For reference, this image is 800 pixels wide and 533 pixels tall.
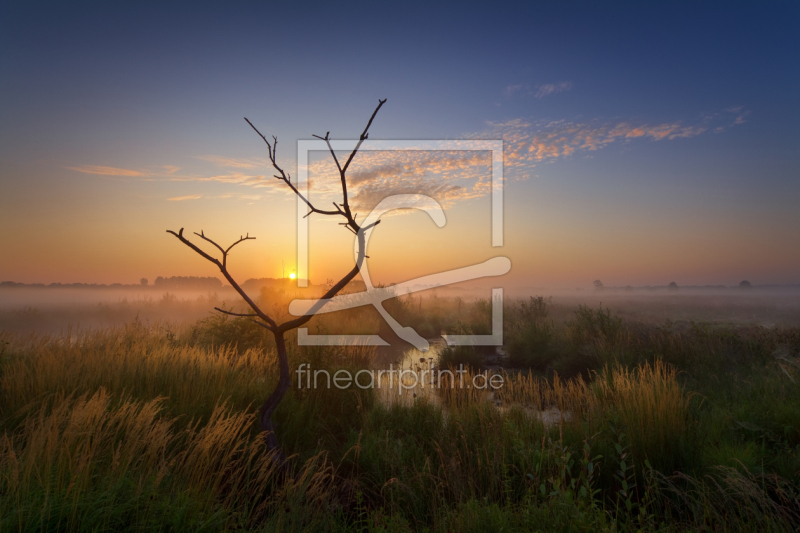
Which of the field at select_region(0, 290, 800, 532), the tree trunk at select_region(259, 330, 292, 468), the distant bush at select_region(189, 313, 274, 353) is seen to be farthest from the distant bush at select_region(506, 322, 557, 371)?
the tree trunk at select_region(259, 330, 292, 468)

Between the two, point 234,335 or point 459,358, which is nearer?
point 234,335

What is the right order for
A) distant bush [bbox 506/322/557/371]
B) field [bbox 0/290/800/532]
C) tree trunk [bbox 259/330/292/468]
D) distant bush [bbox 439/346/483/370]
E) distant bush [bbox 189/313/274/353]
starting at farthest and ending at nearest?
distant bush [bbox 506/322/557/371]
distant bush [bbox 439/346/483/370]
distant bush [bbox 189/313/274/353]
tree trunk [bbox 259/330/292/468]
field [bbox 0/290/800/532]

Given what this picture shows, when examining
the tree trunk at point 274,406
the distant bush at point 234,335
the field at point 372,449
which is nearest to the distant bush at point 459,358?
the field at point 372,449

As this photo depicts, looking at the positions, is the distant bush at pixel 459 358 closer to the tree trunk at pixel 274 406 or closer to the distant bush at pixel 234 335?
the distant bush at pixel 234 335

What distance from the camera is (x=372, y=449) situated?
15.6ft

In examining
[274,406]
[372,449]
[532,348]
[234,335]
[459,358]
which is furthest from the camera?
[532,348]

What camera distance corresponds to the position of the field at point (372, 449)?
2.76 meters

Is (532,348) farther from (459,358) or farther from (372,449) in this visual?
(372,449)

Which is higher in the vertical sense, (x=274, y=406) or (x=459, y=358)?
(x=274, y=406)

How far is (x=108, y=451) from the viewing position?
324cm

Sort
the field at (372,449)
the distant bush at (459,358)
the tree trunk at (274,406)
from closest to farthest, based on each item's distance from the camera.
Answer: the field at (372,449), the tree trunk at (274,406), the distant bush at (459,358)

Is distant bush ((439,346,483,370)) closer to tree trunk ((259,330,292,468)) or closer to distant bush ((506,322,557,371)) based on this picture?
distant bush ((506,322,557,371))

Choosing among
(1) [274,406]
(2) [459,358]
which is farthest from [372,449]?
(2) [459,358]

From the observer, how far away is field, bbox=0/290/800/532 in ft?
9.06
